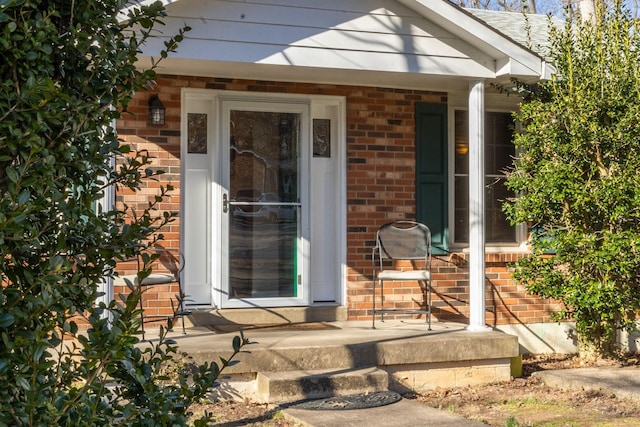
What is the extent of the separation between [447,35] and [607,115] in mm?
1751

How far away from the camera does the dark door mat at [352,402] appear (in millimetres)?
5871

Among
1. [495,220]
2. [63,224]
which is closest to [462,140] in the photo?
[495,220]

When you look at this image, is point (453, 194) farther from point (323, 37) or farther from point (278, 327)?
point (323, 37)

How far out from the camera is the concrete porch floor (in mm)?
6246

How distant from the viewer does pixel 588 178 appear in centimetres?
781

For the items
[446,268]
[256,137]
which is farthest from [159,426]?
[446,268]

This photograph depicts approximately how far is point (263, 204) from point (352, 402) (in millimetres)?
2758

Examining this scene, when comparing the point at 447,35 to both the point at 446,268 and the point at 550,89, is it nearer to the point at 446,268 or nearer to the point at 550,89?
the point at 550,89

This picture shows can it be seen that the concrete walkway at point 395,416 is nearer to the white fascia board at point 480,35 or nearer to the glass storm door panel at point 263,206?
the glass storm door panel at point 263,206

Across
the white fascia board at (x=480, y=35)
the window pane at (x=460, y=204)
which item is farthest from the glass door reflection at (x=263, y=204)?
the white fascia board at (x=480, y=35)

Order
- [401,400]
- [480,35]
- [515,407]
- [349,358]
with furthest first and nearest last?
[480,35] → [349,358] → [515,407] → [401,400]

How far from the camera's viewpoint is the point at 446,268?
8.68m

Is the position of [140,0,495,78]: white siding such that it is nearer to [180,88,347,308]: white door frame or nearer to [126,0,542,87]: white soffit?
[126,0,542,87]: white soffit

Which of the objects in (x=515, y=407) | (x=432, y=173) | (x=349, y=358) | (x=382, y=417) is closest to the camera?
(x=382, y=417)
